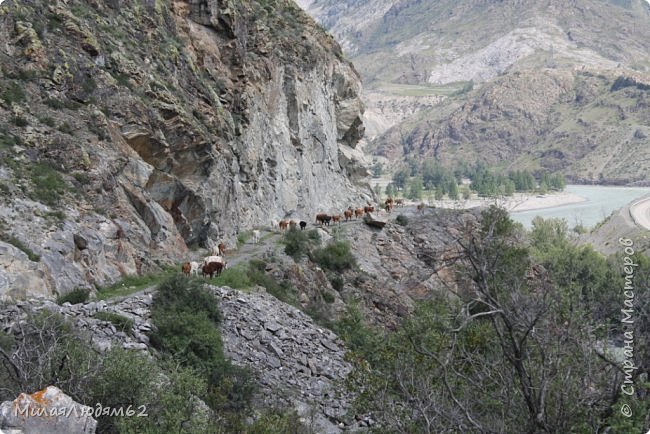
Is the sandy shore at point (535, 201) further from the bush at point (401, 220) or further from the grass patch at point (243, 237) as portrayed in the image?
the grass patch at point (243, 237)

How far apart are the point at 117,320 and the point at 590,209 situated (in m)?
136

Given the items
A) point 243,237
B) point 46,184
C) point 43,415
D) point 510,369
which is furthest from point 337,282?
point 43,415

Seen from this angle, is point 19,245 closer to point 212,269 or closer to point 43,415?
point 212,269

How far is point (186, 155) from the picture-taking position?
102ft

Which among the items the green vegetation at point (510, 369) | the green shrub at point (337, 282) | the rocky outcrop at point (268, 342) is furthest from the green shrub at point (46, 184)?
the green shrub at point (337, 282)

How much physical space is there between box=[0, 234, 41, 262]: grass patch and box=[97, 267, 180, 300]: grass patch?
2.26 m

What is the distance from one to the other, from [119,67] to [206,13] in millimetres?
14505

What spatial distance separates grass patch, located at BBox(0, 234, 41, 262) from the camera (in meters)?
15.9

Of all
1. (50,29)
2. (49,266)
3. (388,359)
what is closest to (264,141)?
(50,29)

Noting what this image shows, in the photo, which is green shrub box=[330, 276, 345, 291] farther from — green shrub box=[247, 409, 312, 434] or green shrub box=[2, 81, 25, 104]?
green shrub box=[247, 409, 312, 434]

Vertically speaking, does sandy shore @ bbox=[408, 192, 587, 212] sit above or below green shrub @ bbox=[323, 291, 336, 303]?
below

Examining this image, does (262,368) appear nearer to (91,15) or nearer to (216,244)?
(216,244)

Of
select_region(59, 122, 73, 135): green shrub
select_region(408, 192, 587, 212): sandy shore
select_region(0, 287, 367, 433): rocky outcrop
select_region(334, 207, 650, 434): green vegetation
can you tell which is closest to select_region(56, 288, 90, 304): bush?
select_region(0, 287, 367, 433): rocky outcrop

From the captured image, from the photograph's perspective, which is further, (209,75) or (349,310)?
(209,75)
